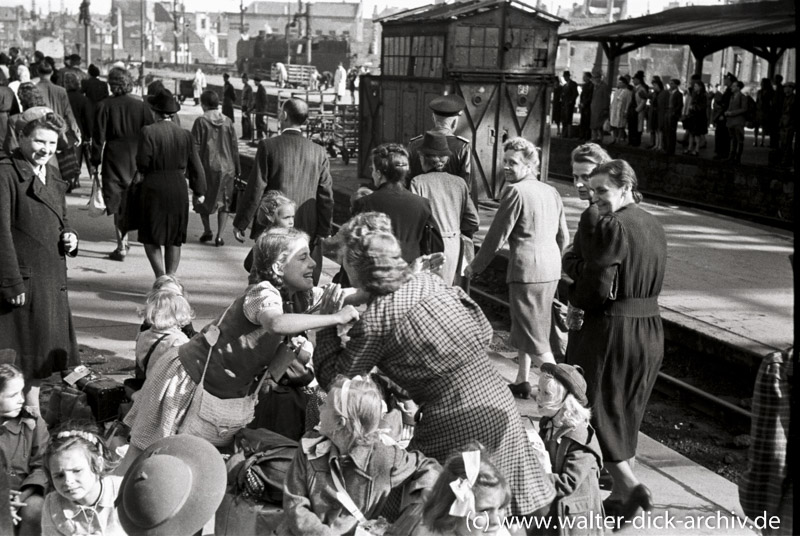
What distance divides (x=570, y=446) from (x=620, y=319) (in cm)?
79

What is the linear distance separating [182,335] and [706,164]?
57.4 ft

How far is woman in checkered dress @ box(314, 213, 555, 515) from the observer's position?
3717 millimetres

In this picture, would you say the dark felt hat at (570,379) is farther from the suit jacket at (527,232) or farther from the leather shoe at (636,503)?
the suit jacket at (527,232)

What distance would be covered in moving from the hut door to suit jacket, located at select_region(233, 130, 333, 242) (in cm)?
→ 828

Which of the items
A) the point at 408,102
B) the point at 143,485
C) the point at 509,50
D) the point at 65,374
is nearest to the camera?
the point at 143,485

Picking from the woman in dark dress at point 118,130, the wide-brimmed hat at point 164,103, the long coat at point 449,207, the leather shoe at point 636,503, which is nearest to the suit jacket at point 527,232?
the long coat at point 449,207

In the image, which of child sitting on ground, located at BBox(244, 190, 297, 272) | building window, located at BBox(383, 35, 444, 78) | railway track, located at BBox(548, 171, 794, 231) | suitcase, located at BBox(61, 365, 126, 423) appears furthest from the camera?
railway track, located at BBox(548, 171, 794, 231)

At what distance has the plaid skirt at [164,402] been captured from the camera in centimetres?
462

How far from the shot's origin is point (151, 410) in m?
4.66

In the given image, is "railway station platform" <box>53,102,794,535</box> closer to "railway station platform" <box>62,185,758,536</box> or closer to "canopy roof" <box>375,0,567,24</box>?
"railway station platform" <box>62,185,758,536</box>

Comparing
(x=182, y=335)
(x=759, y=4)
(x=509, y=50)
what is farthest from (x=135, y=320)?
(x=759, y=4)

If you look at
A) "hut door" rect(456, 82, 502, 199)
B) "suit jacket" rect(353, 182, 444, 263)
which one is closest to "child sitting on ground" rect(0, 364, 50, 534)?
"suit jacket" rect(353, 182, 444, 263)

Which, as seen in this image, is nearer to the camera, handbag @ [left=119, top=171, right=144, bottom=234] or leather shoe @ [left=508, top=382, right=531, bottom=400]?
leather shoe @ [left=508, top=382, right=531, bottom=400]

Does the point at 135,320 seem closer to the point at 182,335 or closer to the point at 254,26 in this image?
the point at 182,335
